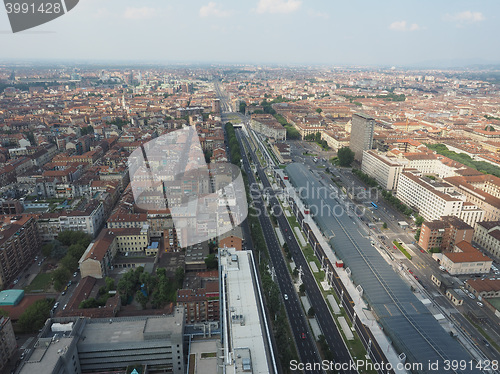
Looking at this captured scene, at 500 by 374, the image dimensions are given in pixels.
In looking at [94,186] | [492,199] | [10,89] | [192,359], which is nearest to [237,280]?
[192,359]

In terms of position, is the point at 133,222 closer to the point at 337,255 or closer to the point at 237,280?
the point at 237,280

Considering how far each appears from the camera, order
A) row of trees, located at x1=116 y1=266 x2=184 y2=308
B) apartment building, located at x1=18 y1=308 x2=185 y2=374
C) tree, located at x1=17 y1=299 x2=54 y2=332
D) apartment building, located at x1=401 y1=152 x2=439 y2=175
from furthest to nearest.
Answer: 1. apartment building, located at x1=401 y1=152 x2=439 y2=175
2. row of trees, located at x1=116 y1=266 x2=184 y2=308
3. tree, located at x1=17 y1=299 x2=54 y2=332
4. apartment building, located at x1=18 y1=308 x2=185 y2=374

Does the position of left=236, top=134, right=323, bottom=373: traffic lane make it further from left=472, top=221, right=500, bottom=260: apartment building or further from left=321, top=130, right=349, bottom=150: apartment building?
left=321, top=130, right=349, bottom=150: apartment building

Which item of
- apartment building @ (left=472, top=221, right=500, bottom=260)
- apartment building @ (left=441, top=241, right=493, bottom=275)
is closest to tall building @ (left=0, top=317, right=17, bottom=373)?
apartment building @ (left=441, top=241, right=493, bottom=275)

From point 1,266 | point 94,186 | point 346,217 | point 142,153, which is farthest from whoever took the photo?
point 142,153

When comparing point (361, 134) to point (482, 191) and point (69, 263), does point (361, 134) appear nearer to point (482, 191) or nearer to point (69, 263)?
point (482, 191)

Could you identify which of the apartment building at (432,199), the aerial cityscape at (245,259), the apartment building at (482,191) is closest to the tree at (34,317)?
the aerial cityscape at (245,259)

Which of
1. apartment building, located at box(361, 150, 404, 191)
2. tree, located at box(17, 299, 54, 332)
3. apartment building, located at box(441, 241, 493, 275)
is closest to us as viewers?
tree, located at box(17, 299, 54, 332)

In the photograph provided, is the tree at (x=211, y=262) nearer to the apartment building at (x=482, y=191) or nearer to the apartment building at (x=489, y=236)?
the apartment building at (x=489, y=236)
